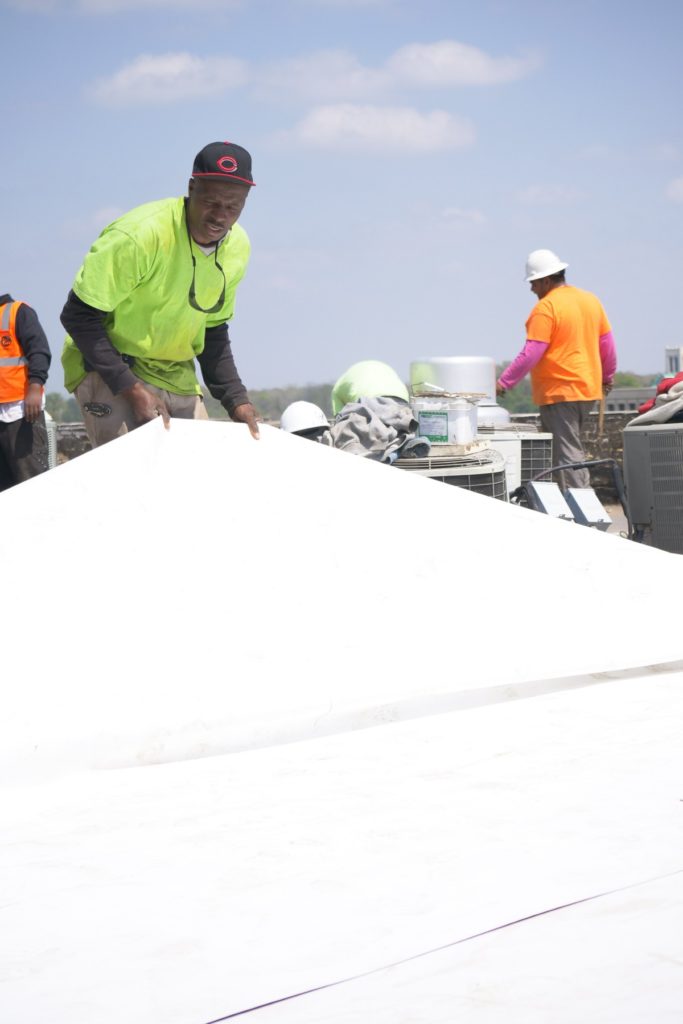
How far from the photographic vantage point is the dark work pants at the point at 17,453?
5.34 m

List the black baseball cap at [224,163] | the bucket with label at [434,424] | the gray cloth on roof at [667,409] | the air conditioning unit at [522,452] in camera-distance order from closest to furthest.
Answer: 1. the black baseball cap at [224,163]
2. the gray cloth on roof at [667,409]
3. the bucket with label at [434,424]
4. the air conditioning unit at [522,452]

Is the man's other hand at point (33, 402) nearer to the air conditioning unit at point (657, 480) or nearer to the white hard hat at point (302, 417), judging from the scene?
the white hard hat at point (302, 417)

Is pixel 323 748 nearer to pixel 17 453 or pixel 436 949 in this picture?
pixel 436 949

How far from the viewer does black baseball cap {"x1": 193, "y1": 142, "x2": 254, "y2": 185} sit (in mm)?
2889

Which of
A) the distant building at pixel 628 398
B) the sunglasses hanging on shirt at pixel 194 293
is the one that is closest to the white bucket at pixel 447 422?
the sunglasses hanging on shirt at pixel 194 293

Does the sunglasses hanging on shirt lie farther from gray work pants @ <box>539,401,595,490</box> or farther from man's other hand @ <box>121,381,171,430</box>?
gray work pants @ <box>539,401,595,490</box>

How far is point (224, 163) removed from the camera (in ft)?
9.48

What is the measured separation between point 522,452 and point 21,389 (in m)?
2.90

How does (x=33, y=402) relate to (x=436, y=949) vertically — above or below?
above

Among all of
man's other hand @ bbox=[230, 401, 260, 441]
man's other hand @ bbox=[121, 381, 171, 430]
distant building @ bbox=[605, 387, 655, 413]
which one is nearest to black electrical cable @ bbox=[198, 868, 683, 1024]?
man's other hand @ bbox=[230, 401, 260, 441]

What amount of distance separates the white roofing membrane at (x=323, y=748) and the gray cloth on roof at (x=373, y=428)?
233cm

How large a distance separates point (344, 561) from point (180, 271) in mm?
1002

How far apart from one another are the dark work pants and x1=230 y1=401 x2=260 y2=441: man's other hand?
2402 millimetres

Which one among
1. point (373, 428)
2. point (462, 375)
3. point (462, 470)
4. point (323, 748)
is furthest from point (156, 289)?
point (462, 375)
